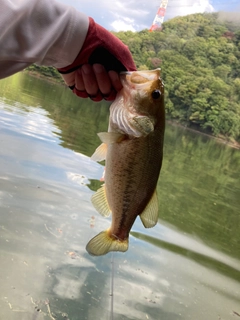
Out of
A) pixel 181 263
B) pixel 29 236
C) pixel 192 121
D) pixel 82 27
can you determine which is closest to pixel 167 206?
pixel 181 263

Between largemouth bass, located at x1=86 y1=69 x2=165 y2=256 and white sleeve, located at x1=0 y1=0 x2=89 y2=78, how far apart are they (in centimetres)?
28

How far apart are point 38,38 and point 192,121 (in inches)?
2448

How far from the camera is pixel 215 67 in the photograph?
80.0 metres

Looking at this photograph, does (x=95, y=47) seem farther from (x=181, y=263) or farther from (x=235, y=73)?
(x=235, y=73)

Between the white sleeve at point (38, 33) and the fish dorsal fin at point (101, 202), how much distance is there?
71 cm

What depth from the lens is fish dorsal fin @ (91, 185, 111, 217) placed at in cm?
200

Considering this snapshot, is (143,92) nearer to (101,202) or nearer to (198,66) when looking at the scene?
(101,202)

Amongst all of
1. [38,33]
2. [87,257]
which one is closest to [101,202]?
[38,33]

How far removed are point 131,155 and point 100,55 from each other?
1.61 ft

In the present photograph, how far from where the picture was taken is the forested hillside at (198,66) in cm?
6334

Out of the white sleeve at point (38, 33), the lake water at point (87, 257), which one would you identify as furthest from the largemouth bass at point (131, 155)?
the lake water at point (87, 257)

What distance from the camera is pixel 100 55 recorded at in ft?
5.34

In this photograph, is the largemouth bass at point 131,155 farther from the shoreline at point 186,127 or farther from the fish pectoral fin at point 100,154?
the shoreline at point 186,127

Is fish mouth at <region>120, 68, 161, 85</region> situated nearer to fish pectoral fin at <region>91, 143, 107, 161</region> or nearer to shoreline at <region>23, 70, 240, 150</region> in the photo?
fish pectoral fin at <region>91, 143, 107, 161</region>
